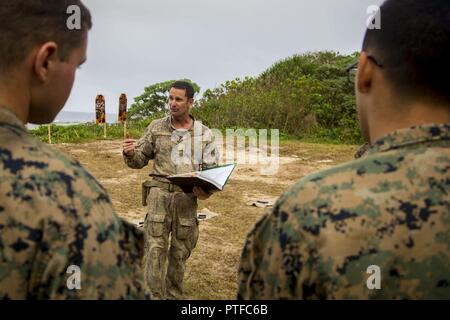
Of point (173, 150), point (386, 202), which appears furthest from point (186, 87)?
point (386, 202)

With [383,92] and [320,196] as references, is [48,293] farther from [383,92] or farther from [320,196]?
[383,92]

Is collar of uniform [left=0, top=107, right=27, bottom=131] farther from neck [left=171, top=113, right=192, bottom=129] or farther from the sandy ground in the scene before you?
neck [left=171, top=113, right=192, bottom=129]

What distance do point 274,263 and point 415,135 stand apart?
52cm

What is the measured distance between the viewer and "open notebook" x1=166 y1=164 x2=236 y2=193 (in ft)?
12.0

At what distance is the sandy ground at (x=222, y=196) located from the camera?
5625 mm

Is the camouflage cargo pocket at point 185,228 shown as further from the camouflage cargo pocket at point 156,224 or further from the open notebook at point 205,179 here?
the open notebook at point 205,179

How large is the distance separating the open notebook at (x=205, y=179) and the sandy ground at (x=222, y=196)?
41.0 inches

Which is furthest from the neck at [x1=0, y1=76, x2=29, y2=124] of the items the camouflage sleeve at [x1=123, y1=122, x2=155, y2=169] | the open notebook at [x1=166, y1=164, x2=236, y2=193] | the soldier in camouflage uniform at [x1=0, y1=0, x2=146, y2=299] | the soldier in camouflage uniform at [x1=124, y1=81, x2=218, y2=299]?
the camouflage sleeve at [x1=123, y1=122, x2=155, y2=169]

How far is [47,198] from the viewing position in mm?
1274

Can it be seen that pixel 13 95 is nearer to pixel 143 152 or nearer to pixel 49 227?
pixel 49 227

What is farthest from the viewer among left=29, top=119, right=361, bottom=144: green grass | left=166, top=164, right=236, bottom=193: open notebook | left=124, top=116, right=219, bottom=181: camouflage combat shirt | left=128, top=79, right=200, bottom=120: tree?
left=128, top=79, right=200, bottom=120: tree

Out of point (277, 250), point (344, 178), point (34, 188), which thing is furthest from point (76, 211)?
point (344, 178)

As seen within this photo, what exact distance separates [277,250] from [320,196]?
19 centimetres

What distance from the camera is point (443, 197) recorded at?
127 centimetres
